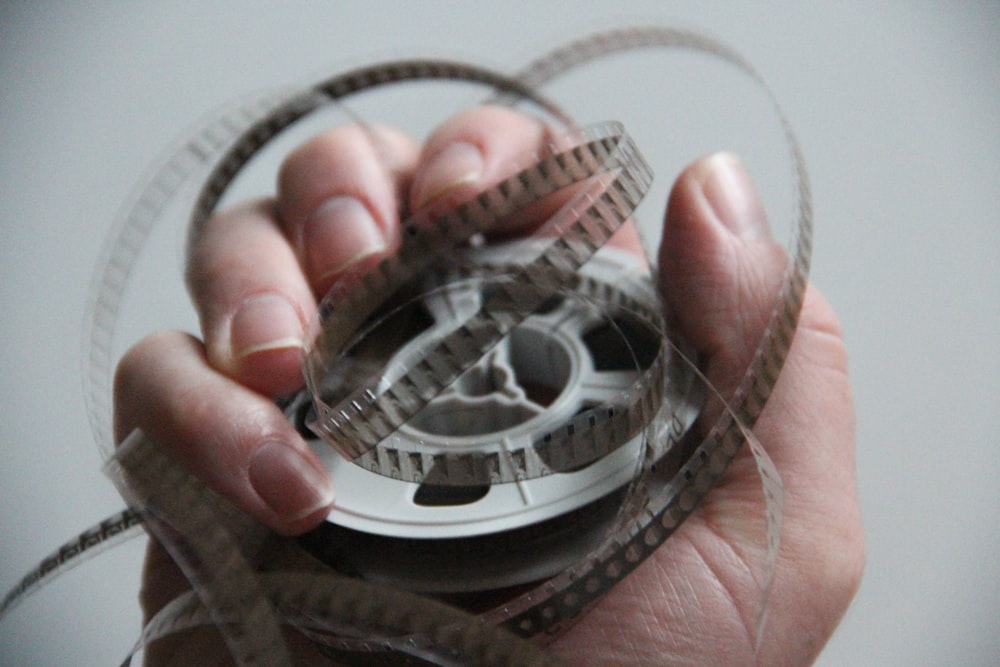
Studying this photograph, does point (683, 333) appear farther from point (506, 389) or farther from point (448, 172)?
point (448, 172)

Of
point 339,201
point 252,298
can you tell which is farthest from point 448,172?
point 252,298

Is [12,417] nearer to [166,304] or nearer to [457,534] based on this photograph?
[166,304]

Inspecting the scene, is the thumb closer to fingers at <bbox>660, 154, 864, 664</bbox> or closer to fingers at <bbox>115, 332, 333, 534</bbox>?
fingers at <bbox>660, 154, 864, 664</bbox>

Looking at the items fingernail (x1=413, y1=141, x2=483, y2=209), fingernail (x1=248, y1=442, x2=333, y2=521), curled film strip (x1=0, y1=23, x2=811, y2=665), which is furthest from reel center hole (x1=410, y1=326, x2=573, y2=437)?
fingernail (x1=413, y1=141, x2=483, y2=209)

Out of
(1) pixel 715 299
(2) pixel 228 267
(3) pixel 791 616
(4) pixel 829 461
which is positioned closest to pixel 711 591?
(3) pixel 791 616

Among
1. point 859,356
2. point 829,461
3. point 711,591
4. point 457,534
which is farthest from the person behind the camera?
point 859,356

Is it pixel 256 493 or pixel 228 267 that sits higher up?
pixel 228 267
